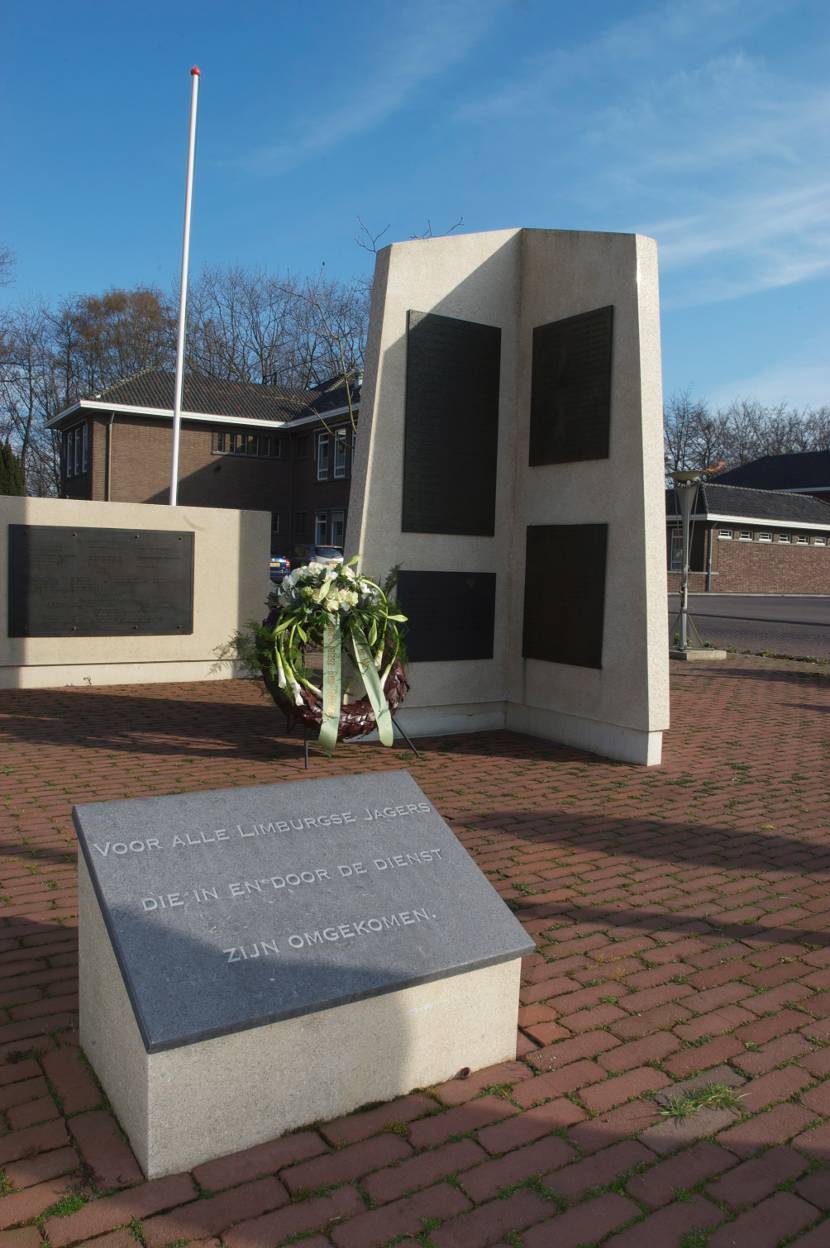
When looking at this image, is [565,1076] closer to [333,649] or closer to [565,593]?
[333,649]

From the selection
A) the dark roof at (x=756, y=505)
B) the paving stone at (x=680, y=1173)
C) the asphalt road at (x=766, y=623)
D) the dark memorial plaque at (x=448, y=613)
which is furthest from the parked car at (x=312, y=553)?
the paving stone at (x=680, y=1173)

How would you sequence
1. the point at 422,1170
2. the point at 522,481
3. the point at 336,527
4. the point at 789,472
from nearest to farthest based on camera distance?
the point at 422,1170 → the point at 522,481 → the point at 336,527 → the point at 789,472

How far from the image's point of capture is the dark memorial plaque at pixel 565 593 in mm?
7820

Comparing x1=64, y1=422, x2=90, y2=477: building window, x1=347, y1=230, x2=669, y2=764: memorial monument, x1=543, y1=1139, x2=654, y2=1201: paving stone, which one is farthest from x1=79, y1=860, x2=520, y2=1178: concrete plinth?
x1=64, y1=422, x2=90, y2=477: building window

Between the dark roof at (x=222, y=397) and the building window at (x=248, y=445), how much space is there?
96 centimetres

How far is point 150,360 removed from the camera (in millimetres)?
55375

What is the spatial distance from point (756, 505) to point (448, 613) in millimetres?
39493

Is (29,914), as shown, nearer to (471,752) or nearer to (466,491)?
(471,752)

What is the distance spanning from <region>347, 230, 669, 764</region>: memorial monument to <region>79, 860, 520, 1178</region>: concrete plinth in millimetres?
4718

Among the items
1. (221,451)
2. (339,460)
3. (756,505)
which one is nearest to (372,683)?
(339,460)

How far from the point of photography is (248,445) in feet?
137

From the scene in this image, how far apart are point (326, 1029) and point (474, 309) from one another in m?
6.83

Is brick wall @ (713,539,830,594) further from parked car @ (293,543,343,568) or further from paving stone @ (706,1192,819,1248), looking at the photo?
paving stone @ (706,1192,819,1248)

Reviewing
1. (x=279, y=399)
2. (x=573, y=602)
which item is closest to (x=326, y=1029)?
(x=573, y=602)
